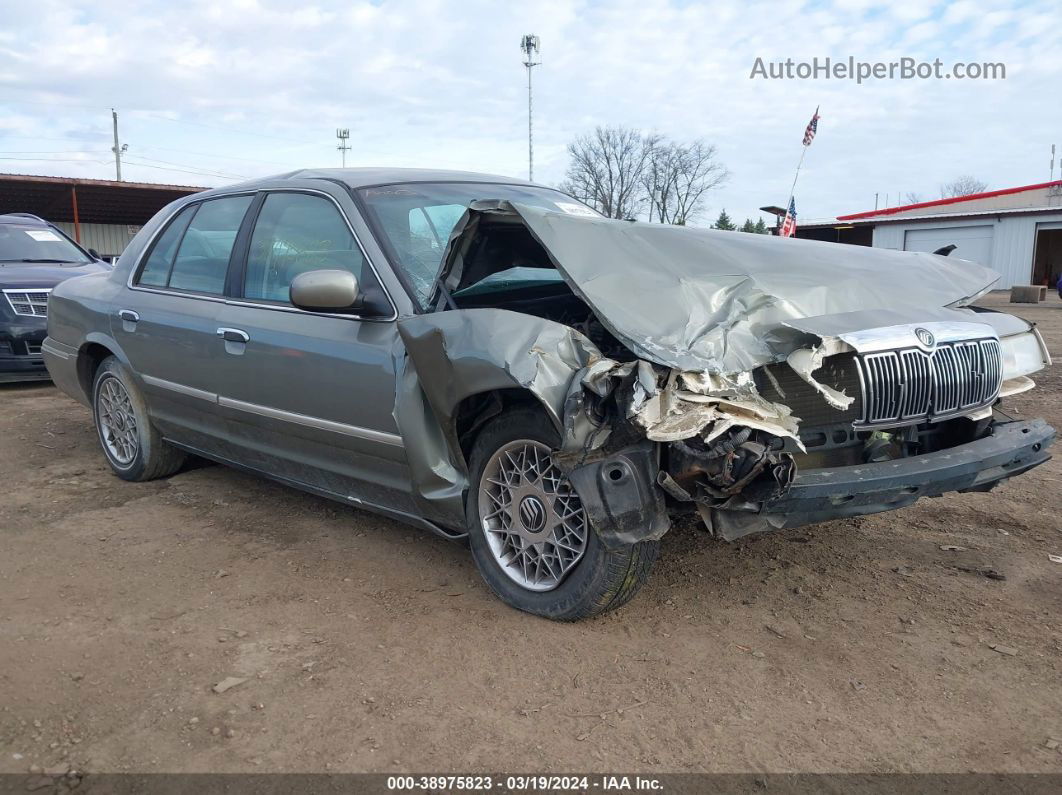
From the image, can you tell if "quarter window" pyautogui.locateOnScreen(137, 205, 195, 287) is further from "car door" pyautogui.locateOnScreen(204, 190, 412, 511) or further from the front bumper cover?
the front bumper cover

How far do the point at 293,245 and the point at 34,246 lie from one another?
7500mm

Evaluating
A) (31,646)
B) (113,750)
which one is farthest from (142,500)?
(113,750)

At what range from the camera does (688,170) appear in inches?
2105

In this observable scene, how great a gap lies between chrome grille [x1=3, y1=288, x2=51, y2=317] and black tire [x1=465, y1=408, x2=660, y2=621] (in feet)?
23.0

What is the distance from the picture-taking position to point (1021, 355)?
363 centimetres

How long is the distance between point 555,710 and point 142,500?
126 inches

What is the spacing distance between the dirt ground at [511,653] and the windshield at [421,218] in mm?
1290

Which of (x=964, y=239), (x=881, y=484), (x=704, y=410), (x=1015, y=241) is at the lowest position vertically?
(x=881, y=484)

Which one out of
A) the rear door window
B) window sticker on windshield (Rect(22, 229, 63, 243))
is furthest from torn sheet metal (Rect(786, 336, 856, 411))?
window sticker on windshield (Rect(22, 229, 63, 243))

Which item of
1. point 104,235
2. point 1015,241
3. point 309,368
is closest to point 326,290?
point 309,368

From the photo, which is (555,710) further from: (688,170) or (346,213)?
(688,170)

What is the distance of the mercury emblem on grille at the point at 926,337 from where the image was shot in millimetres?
3100

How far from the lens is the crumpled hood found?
288 centimetres

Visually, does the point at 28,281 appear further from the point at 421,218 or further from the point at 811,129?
the point at 811,129
